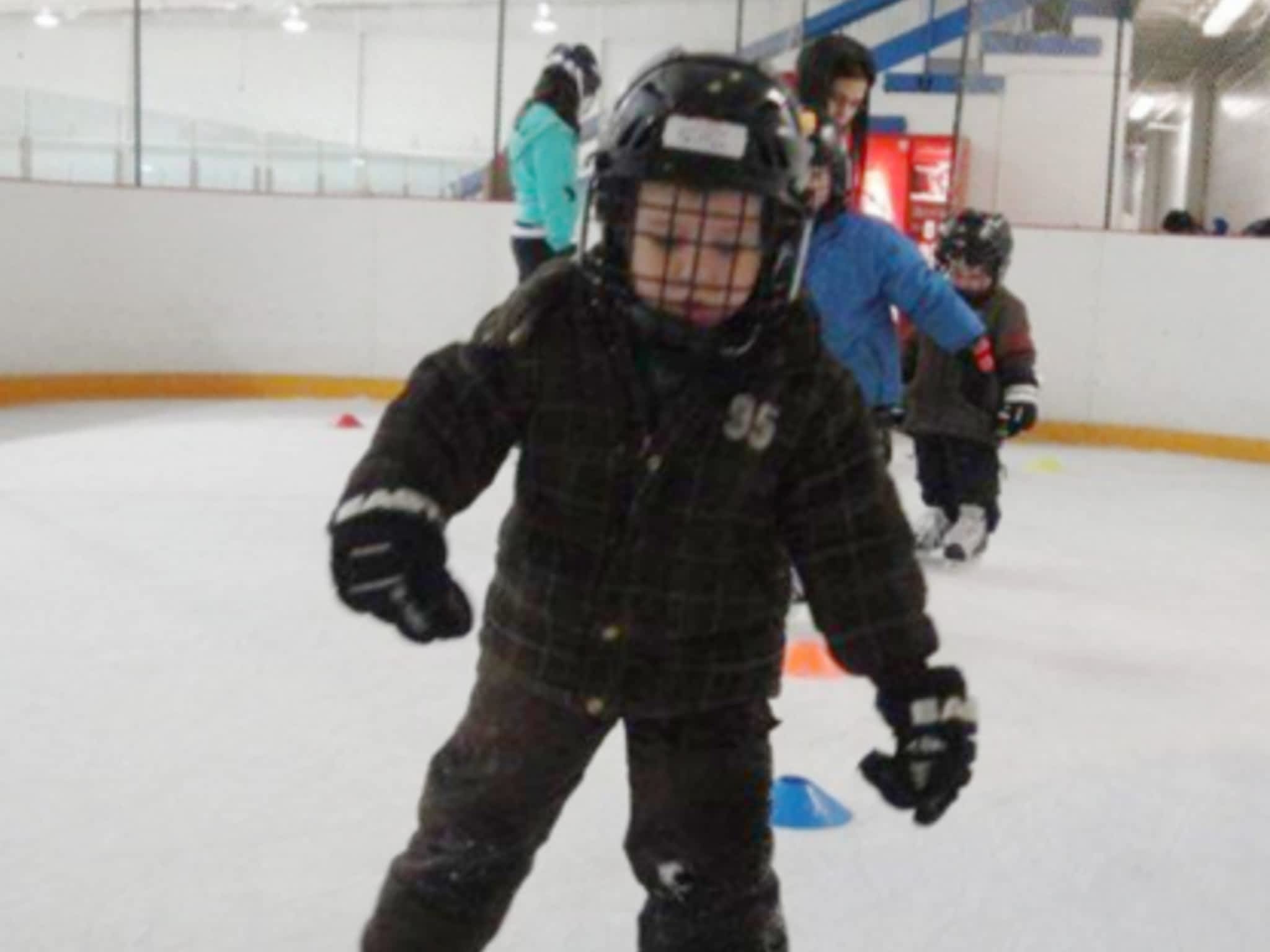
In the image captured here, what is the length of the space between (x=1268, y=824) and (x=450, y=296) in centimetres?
607

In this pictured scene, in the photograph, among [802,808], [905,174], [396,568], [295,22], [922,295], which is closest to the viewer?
[396,568]

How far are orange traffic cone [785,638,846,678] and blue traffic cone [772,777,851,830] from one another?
773 millimetres

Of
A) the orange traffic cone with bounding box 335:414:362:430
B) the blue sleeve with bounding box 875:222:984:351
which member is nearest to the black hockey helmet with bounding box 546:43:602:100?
the orange traffic cone with bounding box 335:414:362:430

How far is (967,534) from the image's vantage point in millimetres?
4672

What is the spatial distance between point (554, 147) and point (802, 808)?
3658 mm

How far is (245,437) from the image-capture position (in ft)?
22.0

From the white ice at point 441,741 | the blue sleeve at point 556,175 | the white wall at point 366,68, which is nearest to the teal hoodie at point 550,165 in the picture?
the blue sleeve at point 556,175

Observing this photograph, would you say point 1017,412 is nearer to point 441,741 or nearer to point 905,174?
point 441,741

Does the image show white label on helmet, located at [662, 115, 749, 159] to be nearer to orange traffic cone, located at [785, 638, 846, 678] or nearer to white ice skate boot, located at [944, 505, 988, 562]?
orange traffic cone, located at [785, 638, 846, 678]

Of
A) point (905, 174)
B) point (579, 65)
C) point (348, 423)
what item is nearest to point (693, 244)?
point (579, 65)

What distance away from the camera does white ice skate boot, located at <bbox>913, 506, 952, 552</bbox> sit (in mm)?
4824

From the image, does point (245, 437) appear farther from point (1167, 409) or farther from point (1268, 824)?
point (1268, 824)

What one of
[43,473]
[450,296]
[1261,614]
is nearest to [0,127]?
[450,296]

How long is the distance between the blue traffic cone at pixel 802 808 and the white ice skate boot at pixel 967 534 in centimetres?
227
